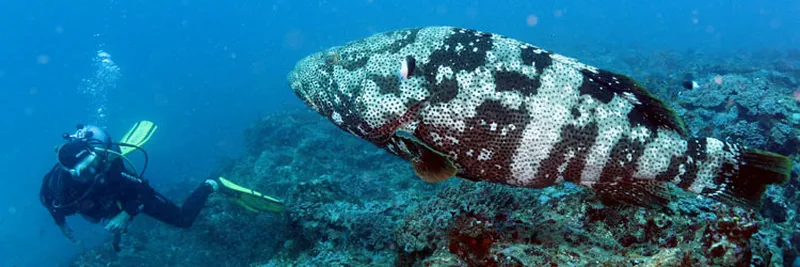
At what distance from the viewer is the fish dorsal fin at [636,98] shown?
7.68 feet

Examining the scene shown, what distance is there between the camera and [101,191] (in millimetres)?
8164

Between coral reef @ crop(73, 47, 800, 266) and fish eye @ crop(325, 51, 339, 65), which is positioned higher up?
fish eye @ crop(325, 51, 339, 65)

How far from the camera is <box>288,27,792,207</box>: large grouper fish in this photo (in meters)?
2.31

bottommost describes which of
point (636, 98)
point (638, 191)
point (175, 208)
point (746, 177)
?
point (175, 208)

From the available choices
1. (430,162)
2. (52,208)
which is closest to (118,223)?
(52,208)

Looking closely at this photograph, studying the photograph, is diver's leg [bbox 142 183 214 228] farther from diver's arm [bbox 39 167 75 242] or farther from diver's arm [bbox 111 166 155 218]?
diver's arm [bbox 39 167 75 242]

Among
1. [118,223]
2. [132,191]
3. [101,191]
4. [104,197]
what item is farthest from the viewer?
[132,191]

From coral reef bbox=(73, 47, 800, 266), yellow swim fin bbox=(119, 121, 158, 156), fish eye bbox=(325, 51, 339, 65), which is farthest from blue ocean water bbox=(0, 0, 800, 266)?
fish eye bbox=(325, 51, 339, 65)

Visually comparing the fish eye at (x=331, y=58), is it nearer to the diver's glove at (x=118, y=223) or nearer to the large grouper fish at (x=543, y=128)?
the large grouper fish at (x=543, y=128)

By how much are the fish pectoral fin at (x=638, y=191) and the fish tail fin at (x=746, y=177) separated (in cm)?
24

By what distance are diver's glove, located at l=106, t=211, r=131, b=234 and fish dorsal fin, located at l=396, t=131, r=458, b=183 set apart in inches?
348

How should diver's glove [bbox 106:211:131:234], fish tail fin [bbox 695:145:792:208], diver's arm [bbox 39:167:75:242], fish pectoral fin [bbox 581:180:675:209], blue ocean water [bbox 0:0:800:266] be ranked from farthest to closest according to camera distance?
blue ocean water [bbox 0:0:800:266]
diver's glove [bbox 106:211:131:234]
diver's arm [bbox 39:167:75:242]
fish pectoral fin [bbox 581:180:675:209]
fish tail fin [bbox 695:145:792:208]

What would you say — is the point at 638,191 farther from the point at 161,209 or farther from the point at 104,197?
the point at 161,209

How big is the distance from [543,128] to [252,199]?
804 centimetres
